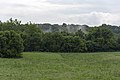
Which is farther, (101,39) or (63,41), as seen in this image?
(101,39)

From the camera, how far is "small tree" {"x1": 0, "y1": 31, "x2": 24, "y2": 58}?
76875 millimetres

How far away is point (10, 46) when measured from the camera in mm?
77500

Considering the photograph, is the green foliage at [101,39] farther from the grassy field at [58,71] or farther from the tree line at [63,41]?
the grassy field at [58,71]

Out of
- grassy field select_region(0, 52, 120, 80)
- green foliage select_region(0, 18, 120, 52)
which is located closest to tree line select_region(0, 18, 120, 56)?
green foliage select_region(0, 18, 120, 52)

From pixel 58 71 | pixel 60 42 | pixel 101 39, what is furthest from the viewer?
pixel 101 39

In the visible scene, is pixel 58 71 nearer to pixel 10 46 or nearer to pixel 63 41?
pixel 10 46

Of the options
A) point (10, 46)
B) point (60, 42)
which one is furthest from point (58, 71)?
point (60, 42)

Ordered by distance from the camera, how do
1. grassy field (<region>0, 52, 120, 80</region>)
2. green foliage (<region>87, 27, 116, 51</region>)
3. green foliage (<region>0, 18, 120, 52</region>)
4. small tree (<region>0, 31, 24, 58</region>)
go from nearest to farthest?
grassy field (<region>0, 52, 120, 80</region>), small tree (<region>0, 31, 24, 58</region>), green foliage (<region>0, 18, 120, 52</region>), green foliage (<region>87, 27, 116, 51</region>)

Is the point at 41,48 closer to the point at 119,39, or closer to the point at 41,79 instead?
the point at 119,39

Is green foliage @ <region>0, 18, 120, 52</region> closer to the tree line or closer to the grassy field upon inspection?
the tree line

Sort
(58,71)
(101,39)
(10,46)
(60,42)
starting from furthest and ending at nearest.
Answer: (101,39), (60,42), (10,46), (58,71)

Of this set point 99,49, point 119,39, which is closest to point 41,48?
point 99,49

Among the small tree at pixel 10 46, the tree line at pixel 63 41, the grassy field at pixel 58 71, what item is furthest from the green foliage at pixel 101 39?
the grassy field at pixel 58 71

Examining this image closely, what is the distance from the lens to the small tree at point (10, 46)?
76875 mm
